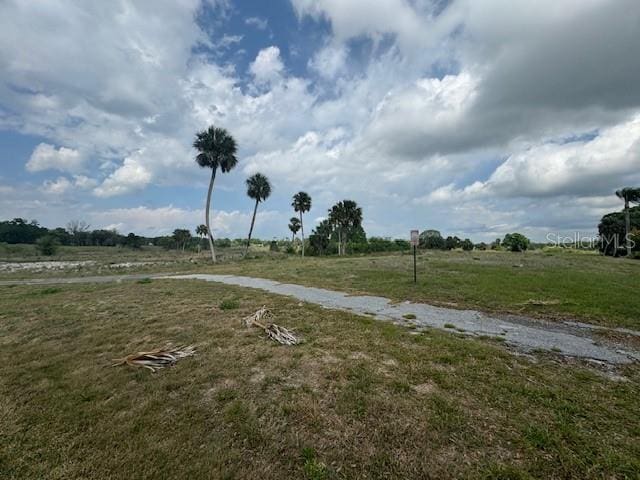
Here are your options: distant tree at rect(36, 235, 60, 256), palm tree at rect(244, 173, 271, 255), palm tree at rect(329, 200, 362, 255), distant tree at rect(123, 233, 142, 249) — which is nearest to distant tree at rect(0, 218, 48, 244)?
distant tree at rect(123, 233, 142, 249)

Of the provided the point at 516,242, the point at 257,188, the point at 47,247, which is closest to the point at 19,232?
the point at 47,247

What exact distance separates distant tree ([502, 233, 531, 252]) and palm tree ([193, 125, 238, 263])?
47490 mm

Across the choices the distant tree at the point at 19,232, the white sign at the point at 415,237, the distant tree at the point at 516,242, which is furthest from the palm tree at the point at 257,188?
the distant tree at the point at 19,232

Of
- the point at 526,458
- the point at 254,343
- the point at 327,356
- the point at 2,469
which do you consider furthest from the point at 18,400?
the point at 526,458

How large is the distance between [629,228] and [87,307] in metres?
59.2

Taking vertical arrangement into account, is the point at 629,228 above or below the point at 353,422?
above

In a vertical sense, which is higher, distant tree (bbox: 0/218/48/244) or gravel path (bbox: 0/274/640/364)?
distant tree (bbox: 0/218/48/244)

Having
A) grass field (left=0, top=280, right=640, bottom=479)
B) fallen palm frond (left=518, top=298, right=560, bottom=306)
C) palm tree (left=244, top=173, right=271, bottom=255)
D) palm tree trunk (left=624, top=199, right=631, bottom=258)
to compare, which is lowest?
grass field (left=0, top=280, right=640, bottom=479)

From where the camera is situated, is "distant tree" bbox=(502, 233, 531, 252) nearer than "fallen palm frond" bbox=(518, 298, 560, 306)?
No

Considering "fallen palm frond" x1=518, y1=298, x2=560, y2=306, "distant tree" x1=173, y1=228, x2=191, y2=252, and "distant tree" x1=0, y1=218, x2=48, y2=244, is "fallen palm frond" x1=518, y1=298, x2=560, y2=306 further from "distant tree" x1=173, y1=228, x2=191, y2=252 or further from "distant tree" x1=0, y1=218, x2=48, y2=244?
"distant tree" x1=0, y1=218, x2=48, y2=244

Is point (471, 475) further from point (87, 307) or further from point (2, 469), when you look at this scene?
point (87, 307)

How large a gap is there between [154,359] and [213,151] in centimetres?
3129

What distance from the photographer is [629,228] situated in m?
37.2

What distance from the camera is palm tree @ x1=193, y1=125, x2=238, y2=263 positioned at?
101 ft
